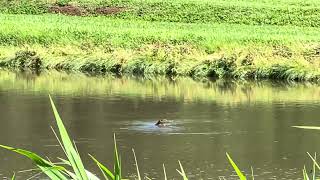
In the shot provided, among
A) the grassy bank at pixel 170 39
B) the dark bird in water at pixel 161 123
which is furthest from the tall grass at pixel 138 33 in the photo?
the dark bird in water at pixel 161 123

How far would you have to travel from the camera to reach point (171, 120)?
65.6ft

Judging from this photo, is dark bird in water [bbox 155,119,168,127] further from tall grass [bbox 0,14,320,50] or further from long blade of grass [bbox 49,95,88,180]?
tall grass [bbox 0,14,320,50]

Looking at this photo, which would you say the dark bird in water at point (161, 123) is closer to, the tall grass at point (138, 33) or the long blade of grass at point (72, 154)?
the long blade of grass at point (72, 154)

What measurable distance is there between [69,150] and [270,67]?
27.6 meters

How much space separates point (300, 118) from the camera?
66.9ft

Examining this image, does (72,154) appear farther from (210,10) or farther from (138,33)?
(210,10)

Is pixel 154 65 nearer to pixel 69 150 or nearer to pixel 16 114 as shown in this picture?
pixel 16 114

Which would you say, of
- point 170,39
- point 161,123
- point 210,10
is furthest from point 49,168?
point 210,10

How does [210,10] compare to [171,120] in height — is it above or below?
above

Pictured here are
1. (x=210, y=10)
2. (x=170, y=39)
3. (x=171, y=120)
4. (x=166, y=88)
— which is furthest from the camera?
(x=210, y=10)

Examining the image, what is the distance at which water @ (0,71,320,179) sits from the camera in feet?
50.0

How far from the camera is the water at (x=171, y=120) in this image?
1524 cm

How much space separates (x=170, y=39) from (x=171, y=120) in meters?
16.6

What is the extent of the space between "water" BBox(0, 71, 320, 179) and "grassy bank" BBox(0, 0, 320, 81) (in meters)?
2.15
